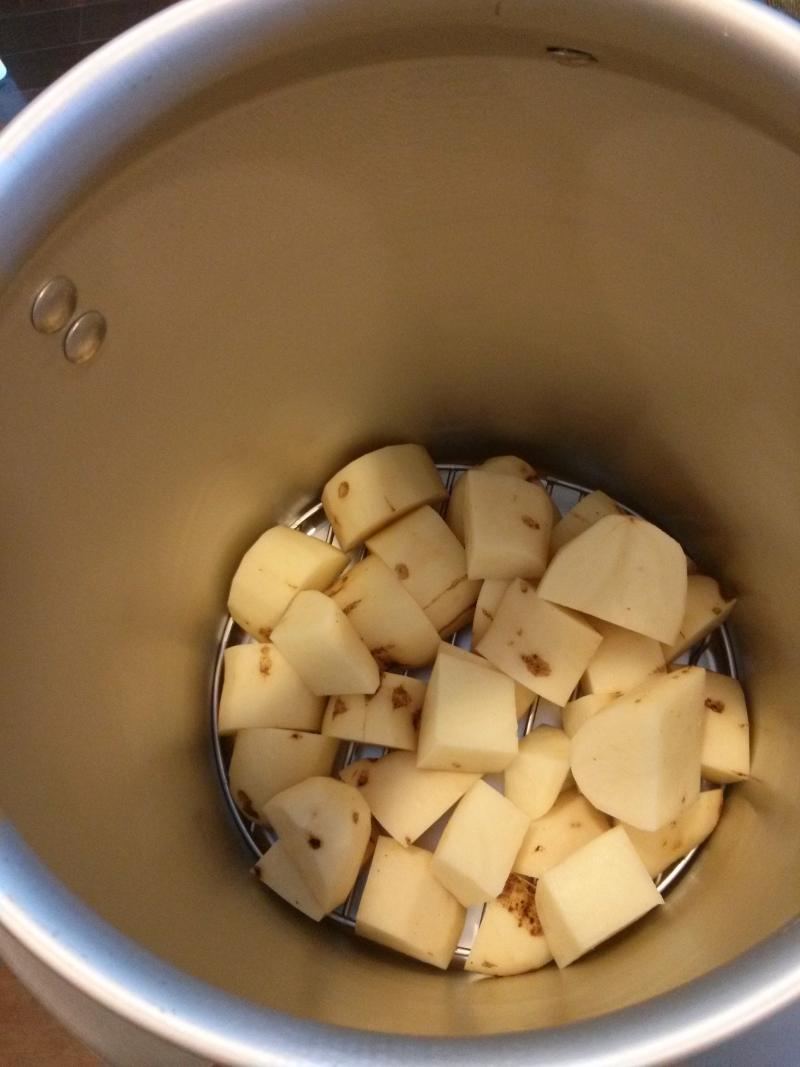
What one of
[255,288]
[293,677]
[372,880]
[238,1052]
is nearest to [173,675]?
[293,677]

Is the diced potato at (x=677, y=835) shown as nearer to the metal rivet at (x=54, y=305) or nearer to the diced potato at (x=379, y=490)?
the diced potato at (x=379, y=490)

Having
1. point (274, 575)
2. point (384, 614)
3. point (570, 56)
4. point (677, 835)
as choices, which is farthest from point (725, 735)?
point (570, 56)

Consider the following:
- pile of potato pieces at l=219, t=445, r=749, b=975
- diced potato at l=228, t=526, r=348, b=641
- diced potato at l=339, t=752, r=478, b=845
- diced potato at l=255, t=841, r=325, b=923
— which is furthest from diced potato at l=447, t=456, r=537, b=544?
diced potato at l=255, t=841, r=325, b=923

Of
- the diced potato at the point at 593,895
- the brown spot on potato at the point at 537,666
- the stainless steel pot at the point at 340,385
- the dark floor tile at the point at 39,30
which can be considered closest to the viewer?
the stainless steel pot at the point at 340,385

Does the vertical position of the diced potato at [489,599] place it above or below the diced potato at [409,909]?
above

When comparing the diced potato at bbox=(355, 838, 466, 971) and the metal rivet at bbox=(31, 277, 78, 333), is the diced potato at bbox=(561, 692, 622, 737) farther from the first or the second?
the metal rivet at bbox=(31, 277, 78, 333)

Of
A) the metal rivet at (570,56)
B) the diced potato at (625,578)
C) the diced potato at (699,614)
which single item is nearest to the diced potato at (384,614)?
the diced potato at (625,578)

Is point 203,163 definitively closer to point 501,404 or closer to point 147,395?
point 147,395

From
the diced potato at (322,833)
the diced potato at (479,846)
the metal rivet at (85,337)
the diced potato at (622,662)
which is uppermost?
the diced potato at (622,662)
